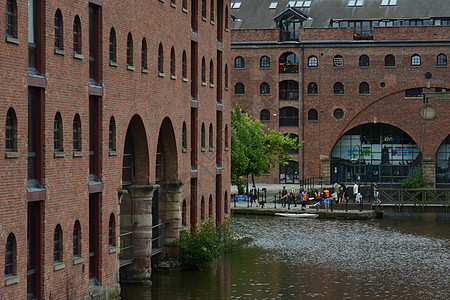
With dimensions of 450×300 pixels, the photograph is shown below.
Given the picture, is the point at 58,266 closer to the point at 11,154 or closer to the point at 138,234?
the point at 11,154

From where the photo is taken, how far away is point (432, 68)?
254 feet

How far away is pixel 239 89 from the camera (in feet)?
264

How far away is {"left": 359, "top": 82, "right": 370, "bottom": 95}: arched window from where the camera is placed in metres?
78.9

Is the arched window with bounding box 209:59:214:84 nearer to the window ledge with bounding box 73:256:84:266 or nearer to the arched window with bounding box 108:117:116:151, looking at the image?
the arched window with bounding box 108:117:116:151

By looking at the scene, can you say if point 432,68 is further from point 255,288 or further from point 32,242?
point 32,242

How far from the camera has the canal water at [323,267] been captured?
31578 mm

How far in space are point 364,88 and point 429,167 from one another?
8725 millimetres

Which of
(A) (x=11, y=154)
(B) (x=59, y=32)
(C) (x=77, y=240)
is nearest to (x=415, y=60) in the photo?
(C) (x=77, y=240)

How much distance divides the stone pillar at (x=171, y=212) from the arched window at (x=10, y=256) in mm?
13875

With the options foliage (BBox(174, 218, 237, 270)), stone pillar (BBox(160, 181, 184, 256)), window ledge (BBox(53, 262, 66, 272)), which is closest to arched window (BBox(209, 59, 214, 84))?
stone pillar (BBox(160, 181, 184, 256))

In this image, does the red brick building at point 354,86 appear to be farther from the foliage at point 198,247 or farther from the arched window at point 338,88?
the foliage at point 198,247

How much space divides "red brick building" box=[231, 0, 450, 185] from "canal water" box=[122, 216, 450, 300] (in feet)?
88.2

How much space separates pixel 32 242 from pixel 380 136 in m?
59.7

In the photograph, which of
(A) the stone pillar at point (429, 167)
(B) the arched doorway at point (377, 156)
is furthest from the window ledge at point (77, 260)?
(A) the stone pillar at point (429, 167)
